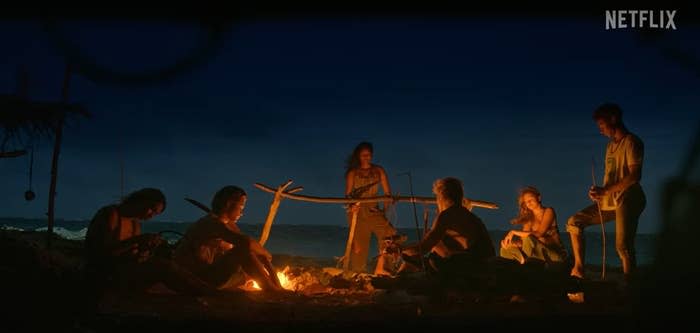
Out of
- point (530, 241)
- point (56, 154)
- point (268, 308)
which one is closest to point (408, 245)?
point (268, 308)

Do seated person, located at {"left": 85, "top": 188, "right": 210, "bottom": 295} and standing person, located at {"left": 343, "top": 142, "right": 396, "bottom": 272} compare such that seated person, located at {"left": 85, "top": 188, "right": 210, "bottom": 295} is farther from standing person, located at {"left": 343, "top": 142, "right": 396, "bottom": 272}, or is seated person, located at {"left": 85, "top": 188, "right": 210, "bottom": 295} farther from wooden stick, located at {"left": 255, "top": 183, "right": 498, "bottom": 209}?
standing person, located at {"left": 343, "top": 142, "right": 396, "bottom": 272}

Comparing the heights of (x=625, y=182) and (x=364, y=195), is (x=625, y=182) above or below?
above

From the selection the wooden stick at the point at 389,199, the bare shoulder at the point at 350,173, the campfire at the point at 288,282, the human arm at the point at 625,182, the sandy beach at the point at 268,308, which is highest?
the bare shoulder at the point at 350,173

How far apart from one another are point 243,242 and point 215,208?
0.58 meters

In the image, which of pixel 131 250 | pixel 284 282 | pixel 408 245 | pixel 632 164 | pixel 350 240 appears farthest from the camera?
pixel 350 240

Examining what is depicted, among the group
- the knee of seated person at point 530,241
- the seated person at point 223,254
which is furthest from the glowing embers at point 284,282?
the knee of seated person at point 530,241

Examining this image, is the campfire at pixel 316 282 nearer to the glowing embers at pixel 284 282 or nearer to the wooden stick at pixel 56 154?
the glowing embers at pixel 284 282

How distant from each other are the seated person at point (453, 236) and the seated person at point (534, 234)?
71.5 inches

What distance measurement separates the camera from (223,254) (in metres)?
5.95

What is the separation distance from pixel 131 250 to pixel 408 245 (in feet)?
9.56

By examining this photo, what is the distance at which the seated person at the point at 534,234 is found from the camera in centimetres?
685

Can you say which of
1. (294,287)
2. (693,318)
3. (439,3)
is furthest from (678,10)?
(294,287)

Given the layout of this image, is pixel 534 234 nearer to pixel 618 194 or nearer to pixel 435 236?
pixel 618 194

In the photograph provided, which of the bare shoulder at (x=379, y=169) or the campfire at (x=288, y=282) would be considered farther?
the bare shoulder at (x=379, y=169)
